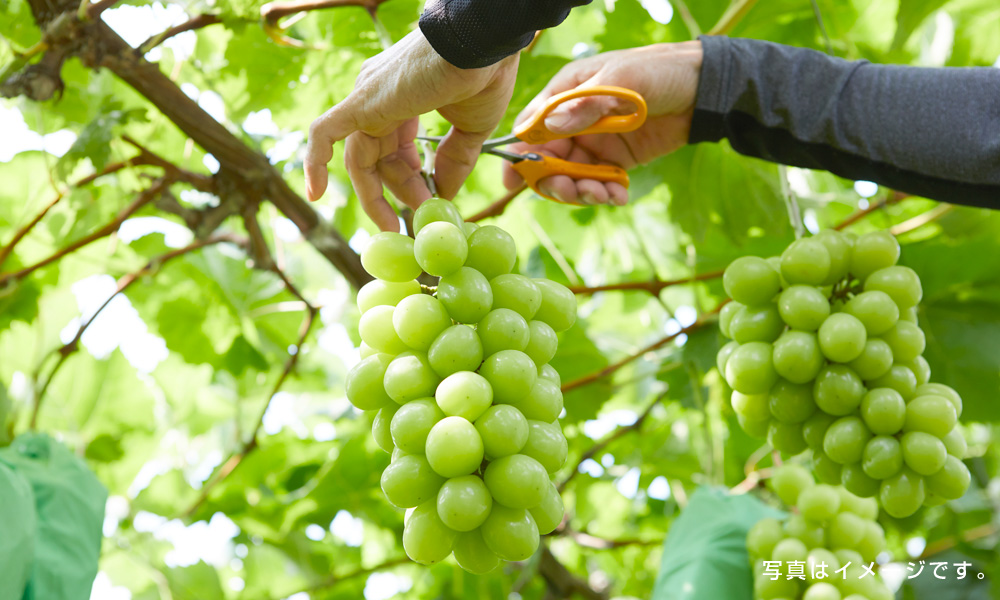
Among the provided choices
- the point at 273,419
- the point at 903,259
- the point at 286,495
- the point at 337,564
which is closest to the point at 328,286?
the point at 273,419

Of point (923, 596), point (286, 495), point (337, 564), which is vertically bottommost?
point (923, 596)

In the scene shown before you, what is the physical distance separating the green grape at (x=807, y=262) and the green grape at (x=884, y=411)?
130mm

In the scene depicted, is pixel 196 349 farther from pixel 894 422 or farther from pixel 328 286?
pixel 894 422

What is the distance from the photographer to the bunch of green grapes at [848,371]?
0.73 m

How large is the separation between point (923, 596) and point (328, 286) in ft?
4.80

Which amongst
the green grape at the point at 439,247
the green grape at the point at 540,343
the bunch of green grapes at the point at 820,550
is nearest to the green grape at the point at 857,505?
the bunch of green grapes at the point at 820,550

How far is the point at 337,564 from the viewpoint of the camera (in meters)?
1.60

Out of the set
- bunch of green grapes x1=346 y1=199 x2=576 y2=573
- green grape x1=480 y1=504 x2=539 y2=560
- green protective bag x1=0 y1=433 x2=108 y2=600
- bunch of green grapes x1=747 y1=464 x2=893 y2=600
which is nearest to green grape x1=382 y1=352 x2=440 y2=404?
bunch of green grapes x1=346 y1=199 x2=576 y2=573

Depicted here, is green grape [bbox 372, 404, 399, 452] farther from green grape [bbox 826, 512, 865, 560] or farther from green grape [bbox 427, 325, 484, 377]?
green grape [bbox 826, 512, 865, 560]

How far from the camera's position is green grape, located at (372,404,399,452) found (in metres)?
0.58

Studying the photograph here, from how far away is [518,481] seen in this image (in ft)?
1.61

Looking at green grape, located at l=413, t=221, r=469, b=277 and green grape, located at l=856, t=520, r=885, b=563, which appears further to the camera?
green grape, located at l=856, t=520, r=885, b=563

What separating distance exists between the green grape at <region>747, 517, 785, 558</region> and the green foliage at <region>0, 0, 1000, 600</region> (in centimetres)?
6

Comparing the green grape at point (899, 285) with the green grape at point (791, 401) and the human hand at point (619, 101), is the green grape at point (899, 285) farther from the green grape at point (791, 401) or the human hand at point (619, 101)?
the human hand at point (619, 101)
